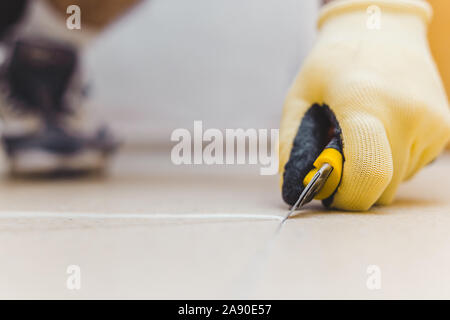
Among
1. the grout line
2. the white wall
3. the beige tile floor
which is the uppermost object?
the white wall

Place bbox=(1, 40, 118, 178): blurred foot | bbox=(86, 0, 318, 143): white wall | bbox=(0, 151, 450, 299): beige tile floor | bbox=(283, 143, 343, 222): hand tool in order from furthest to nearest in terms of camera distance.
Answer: bbox=(86, 0, 318, 143): white wall
bbox=(1, 40, 118, 178): blurred foot
bbox=(283, 143, 343, 222): hand tool
bbox=(0, 151, 450, 299): beige tile floor

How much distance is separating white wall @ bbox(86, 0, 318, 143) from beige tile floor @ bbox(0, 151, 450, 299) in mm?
1037

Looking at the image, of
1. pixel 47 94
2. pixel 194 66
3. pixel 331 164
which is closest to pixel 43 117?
pixel 47 94

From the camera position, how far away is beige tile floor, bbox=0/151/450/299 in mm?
228

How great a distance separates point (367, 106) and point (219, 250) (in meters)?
0.21

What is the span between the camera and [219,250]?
0.29 metres

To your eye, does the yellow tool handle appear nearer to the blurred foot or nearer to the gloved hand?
the gloved hand

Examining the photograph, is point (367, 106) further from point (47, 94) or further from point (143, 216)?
point (47, 94)

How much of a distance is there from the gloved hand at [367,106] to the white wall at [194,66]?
0.94 m

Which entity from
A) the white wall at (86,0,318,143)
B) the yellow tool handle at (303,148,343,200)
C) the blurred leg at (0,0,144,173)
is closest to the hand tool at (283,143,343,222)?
the yellow tool handle at (303,148,343,200)

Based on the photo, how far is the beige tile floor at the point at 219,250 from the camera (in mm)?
228

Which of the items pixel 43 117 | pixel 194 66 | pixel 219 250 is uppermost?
pixel 194 66
